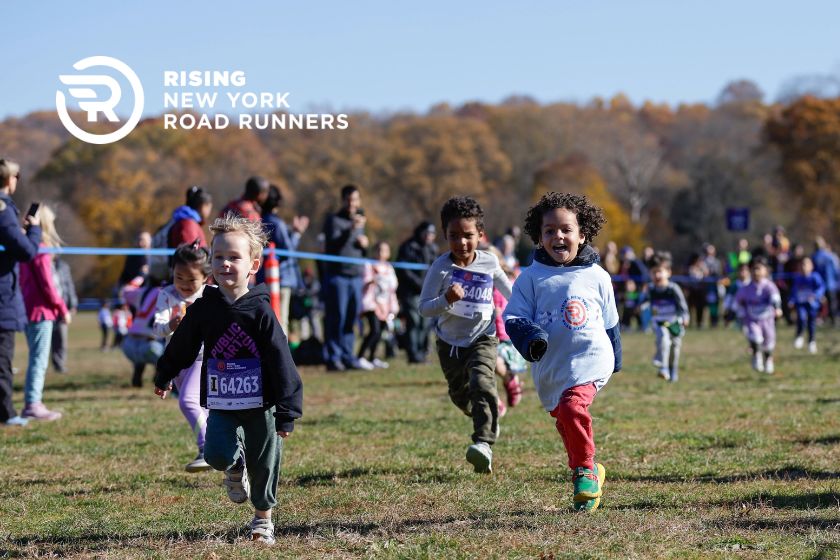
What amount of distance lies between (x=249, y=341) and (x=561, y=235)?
1812 millimetres

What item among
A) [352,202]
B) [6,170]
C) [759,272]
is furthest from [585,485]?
[759,272]

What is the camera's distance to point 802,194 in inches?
2830

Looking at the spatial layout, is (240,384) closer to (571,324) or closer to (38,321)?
(571,324)

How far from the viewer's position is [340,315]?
1593cm

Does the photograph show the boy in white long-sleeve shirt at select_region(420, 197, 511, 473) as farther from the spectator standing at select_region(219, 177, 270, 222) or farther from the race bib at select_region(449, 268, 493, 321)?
the spectator standing at select_region(219, 177, 270, 222)

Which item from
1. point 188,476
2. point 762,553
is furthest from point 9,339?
point 762,553

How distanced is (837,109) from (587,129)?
27424 mm

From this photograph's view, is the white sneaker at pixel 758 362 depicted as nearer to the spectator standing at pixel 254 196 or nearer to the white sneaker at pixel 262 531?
the spectator standing at pixel 254 196

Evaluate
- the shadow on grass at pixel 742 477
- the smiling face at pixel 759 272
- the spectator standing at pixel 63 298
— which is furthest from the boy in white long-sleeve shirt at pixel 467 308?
the spectator standing at pixel 63 298

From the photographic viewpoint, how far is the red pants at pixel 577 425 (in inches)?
233

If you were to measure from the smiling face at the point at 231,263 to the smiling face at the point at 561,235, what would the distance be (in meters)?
1.68

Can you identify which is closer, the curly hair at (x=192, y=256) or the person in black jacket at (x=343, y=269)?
the curly hair at (x=192, y=256)

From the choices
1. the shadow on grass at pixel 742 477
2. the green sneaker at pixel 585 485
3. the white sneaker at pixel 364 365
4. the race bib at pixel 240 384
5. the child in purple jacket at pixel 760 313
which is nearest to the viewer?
the race bib at pixel 240 384

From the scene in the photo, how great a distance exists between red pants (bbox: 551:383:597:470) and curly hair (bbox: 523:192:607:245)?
0.92 metres
